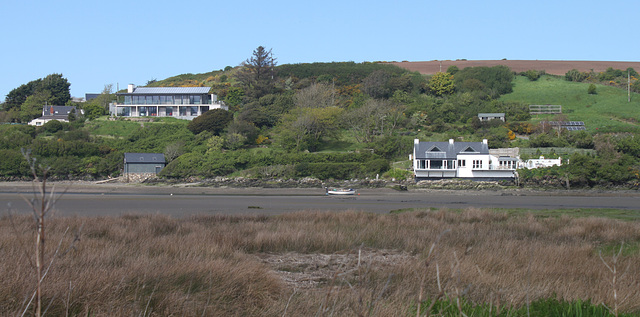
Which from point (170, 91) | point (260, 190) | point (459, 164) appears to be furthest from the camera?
point (170, 91)

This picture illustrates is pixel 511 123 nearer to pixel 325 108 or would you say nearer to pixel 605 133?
pixel 605 133

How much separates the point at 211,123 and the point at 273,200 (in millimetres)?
34054

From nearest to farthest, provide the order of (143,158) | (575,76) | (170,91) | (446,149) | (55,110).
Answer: (446,149)
(143,158)
(170,91)
(55,110)
(575,76)

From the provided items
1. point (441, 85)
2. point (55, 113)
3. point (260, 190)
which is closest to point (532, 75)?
point (441, 85)

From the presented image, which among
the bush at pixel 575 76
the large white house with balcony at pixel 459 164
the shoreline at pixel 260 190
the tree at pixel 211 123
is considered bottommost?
the shoreline at pixel 260 190

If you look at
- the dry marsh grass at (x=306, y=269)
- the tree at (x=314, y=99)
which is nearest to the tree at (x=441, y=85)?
the tree at (x=314, y=99)

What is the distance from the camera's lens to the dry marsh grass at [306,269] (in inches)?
241

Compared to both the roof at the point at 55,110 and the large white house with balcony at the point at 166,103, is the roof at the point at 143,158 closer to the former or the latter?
the large white house with balcony at the point at 166,103

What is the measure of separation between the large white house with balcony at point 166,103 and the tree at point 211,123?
42.8 feet

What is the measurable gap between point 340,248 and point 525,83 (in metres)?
95.7

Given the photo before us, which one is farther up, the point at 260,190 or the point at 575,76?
the point at 575,76

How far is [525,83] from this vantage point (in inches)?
3898

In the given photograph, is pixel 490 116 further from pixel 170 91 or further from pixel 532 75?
pixel 170 91

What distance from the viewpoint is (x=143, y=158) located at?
54.8 m
